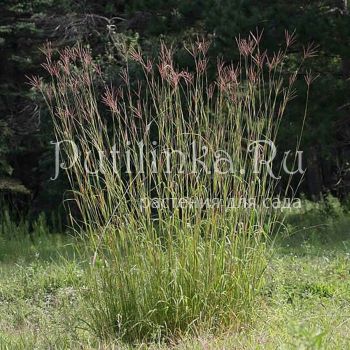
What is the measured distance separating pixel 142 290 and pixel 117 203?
582 millimetres

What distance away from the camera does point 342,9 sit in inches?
423

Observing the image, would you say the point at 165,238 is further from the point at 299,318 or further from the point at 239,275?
the point at 299,318

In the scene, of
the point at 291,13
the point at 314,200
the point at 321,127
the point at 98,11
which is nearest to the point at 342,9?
the point at 291,13

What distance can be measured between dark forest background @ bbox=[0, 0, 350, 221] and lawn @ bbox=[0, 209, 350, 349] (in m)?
2.32

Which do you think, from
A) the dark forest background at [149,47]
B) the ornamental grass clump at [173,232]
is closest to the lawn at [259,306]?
the ornamental grass clump at [173,232]

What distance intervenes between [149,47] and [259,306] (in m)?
7.51

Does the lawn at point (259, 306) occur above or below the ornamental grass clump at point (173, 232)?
below

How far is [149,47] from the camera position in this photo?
38.2 ft

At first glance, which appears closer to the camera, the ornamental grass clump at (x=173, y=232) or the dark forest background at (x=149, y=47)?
the ornamental grass clump at (x=173, y=232)

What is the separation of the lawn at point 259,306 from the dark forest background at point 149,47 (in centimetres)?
232

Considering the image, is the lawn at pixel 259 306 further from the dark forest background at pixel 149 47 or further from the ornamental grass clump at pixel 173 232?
the dark forest background at pixel 149 47

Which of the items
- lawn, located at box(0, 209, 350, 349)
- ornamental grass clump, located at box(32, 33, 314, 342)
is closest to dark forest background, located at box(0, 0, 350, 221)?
lawn, located at box(0, 209, 350, 349)

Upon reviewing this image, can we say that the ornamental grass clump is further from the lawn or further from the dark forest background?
the dark forest background

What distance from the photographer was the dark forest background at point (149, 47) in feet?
33.6
